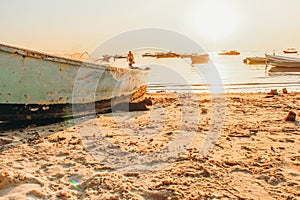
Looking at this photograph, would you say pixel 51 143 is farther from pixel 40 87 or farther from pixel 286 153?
pixel 286 153

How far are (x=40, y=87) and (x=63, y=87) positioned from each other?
454mm

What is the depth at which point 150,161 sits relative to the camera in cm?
310

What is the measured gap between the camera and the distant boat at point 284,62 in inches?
914

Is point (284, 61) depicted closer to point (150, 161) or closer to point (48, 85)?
point (48, 85)

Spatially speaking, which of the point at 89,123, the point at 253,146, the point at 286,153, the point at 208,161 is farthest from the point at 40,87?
the point at 286,153

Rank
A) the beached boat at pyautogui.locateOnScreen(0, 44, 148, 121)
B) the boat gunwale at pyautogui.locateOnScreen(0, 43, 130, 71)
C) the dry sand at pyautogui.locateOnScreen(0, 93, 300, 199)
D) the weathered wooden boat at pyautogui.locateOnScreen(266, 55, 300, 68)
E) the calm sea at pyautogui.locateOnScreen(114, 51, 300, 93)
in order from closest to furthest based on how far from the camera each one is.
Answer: the dry sand at pyautogui.locateOnScreen(0, 93, 300, 199), the boat gunwale at pyautogui.locateOnScreen(0, 43, 130, 71), the beached boat at pyautogui.locateOnScreen(0, 44, 148, 121), the calm sea at pyautogui.locateOnScreen(114, 51, 300, 93), the weathered wooden boat at pyautogui.locateOnScreen(266, 55, 300, 68)

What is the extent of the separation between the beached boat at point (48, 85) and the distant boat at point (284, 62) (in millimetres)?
22049

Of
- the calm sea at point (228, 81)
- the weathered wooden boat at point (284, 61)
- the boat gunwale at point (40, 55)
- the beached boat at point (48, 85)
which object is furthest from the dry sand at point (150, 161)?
the weathered wooden boat at point (284, 61)

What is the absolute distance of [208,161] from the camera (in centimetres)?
309

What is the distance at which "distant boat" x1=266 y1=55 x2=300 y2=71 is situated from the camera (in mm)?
23203

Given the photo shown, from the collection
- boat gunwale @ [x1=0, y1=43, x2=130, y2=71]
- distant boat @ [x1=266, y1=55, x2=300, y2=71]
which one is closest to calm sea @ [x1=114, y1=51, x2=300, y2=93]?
distant boat @ [x1=266, y1=55, x2=300, y2=71]

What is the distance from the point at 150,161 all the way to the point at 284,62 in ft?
80.5

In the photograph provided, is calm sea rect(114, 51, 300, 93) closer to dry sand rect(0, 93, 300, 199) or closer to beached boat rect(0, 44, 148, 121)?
beached boat rect(0, 44, 148, 121)

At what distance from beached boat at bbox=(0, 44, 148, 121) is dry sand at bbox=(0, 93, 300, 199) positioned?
34 cm
